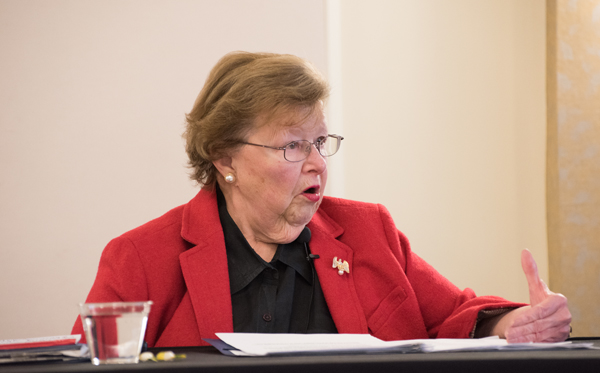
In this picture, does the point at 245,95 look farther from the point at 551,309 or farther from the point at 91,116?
the point at 91,116

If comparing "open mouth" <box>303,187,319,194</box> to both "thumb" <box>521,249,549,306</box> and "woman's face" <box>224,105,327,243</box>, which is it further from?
"thumb" <box>521,249,549,306</box>

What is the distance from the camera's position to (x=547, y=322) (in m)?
1.22

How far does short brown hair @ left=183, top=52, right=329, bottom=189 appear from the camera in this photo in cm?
162

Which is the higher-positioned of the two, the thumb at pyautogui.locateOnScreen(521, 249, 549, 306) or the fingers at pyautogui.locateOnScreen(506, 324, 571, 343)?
the thumb at pyautogui.locateOnScreen(521, 249, 549, 306)

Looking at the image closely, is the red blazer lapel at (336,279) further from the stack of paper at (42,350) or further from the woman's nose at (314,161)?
the stack of paper at (42,350)

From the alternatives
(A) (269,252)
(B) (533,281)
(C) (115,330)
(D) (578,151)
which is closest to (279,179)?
(A) (269,252)

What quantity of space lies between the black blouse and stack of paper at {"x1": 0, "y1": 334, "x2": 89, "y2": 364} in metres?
0.63

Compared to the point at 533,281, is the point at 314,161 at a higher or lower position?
higher

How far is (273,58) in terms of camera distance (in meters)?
1.68

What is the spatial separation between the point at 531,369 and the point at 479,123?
242 centimetres

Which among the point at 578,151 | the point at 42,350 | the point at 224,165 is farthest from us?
the point at 578,151

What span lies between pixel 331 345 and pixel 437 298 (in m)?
0.88

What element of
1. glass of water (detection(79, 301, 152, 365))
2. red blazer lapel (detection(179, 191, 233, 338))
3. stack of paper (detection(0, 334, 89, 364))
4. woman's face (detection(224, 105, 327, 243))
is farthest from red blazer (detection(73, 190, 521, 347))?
glass of water (detection(79, 301, 152, 365))

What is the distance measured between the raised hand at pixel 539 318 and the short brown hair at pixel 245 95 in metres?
0.75
